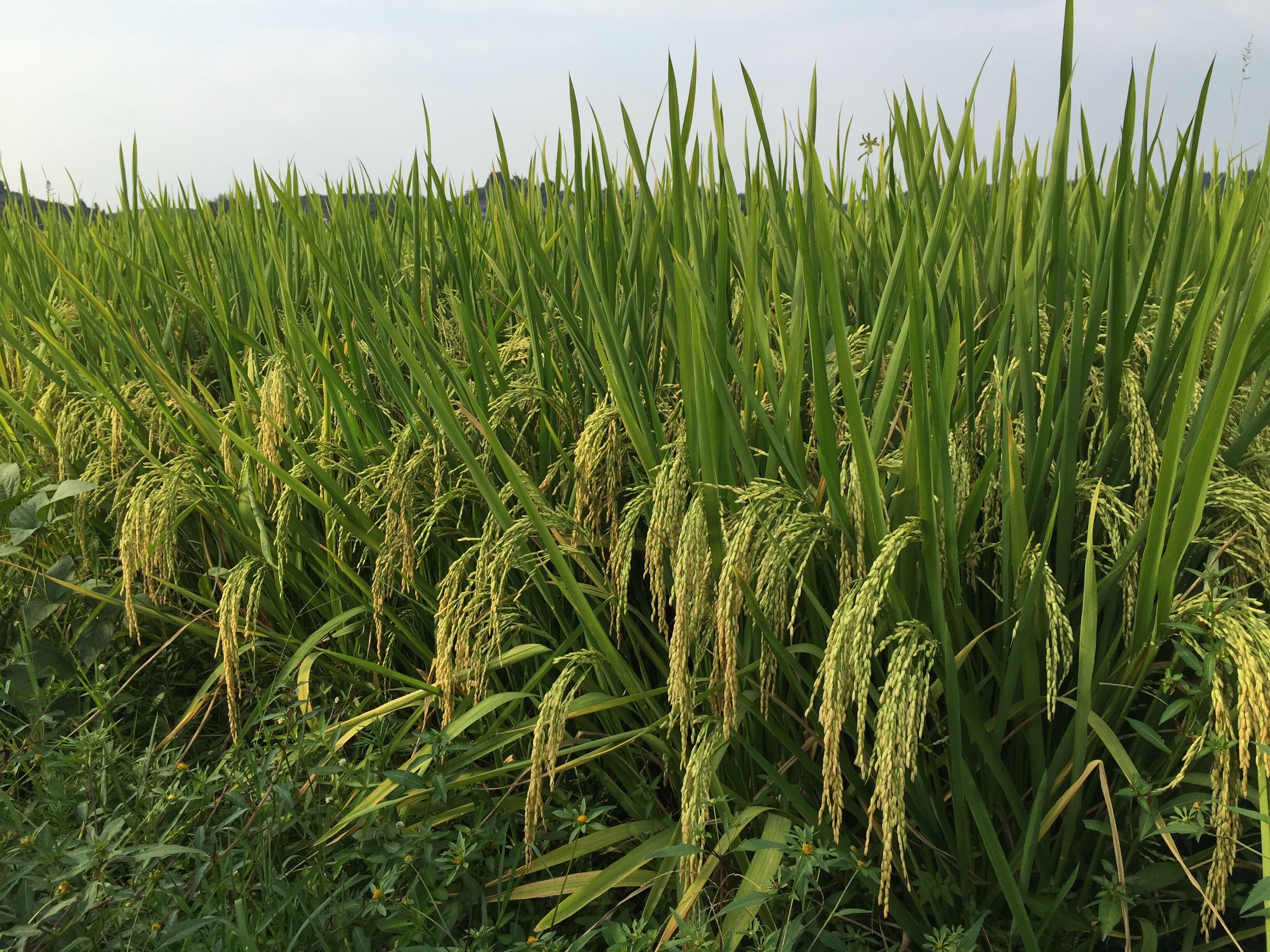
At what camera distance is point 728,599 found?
116cm

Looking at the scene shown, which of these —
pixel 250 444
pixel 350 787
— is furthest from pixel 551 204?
pixel 350 787

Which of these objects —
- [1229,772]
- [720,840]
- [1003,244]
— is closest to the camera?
[1229,772]

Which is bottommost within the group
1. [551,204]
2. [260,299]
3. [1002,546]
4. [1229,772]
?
[1229,772]

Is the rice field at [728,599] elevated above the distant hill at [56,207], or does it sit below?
below

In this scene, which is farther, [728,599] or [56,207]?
[56,207]

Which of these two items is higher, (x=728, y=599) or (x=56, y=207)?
(x=56, y=207)

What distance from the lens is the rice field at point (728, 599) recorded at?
1215mm

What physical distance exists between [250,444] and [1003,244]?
5.65 ft

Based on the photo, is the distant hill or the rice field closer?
the rice field

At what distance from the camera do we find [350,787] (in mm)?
1793

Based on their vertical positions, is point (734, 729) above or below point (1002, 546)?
below

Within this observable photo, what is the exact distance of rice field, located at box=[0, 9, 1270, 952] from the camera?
121 centimetres

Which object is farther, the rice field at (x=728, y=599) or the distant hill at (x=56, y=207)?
the distant hill at (x=56, y=207)

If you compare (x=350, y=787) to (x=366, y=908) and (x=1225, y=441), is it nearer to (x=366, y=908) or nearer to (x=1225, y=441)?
(x=366, y=908)
